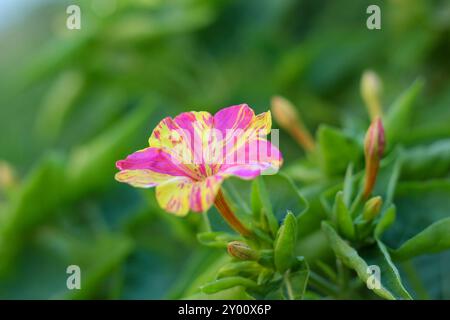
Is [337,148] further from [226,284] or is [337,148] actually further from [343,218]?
[226,284]

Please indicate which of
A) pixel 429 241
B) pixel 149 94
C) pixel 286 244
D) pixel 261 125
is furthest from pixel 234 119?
pixel 149 94

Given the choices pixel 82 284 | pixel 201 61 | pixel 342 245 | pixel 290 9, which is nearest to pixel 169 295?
pixel 82 284

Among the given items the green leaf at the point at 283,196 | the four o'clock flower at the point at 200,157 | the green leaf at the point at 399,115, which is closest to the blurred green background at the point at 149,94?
the green leaf at the point at 399,115

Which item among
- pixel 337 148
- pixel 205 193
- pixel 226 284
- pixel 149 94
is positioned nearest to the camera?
pixel 205 193

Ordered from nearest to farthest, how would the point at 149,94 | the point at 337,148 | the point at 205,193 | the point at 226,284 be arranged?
the point at 205,193, the point at 226,284, the point at 337,148, the point at 149,94

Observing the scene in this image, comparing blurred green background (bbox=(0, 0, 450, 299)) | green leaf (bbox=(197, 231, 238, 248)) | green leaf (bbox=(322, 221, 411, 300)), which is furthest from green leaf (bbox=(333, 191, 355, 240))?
blurred green background (bbox=(0, 0, 450, 299))

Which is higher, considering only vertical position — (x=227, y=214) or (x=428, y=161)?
(x=428, y=161)

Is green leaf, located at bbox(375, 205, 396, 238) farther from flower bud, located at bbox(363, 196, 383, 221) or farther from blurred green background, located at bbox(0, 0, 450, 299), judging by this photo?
blurred green background, located at bbox(0, 0, 450, 299)
